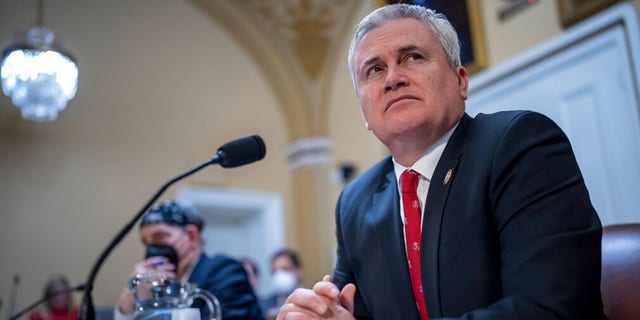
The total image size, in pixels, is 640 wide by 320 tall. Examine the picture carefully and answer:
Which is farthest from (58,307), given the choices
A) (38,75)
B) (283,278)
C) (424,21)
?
(424,21)

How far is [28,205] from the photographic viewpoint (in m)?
5.54

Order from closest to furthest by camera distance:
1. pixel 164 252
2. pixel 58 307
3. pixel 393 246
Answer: pixel 393 246
pixel 164 252
pixel 58 307

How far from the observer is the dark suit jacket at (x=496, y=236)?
1057mm

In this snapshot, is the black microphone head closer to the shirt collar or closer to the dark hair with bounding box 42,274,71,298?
the shirt collar

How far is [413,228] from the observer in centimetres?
136

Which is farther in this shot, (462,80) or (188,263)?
(188,263)

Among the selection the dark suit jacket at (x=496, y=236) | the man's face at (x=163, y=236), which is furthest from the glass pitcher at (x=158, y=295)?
the man's face at (x=163, y=236)

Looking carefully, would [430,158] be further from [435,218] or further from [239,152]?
[239,152]

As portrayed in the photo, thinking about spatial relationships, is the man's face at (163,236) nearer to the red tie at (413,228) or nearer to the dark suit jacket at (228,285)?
the dark suit jacket at (228,285)

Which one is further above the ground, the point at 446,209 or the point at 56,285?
the point at 446,209

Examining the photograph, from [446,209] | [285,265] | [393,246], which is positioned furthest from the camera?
[285,265]

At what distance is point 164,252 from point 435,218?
136cm

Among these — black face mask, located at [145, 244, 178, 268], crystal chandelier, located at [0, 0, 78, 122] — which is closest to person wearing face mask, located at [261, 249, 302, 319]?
crystal chandelier, located at [0, 0, 78, 122]

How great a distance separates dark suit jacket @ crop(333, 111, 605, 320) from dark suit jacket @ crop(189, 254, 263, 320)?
893 millimetres
